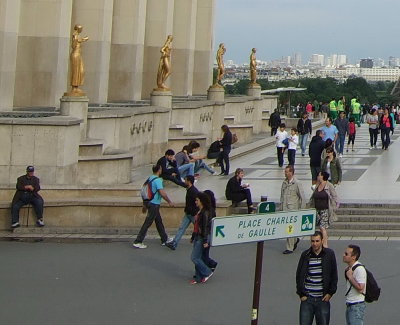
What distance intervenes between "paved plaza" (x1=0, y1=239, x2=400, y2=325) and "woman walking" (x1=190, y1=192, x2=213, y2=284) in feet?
0.80

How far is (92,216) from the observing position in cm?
1811

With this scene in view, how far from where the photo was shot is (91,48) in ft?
104

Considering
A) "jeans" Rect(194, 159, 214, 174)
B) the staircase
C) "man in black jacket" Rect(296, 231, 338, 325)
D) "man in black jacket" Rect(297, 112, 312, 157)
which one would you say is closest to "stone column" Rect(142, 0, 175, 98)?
"man in black jacket" Rect(297, 112, 312, 157)

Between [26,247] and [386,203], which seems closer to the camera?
[26,247]

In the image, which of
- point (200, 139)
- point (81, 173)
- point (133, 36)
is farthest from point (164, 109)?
point (81, 173)

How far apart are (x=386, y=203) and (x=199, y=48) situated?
28732mm

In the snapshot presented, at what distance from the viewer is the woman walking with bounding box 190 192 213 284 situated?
13.8 metres

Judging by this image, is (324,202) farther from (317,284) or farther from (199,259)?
(317,284)

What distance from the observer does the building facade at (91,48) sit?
2634cm

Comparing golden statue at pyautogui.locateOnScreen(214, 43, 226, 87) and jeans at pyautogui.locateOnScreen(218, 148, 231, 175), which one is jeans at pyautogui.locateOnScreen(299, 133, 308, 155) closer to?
jeans at pyautogui.locateOnScreen(218, 148, 231, 175)

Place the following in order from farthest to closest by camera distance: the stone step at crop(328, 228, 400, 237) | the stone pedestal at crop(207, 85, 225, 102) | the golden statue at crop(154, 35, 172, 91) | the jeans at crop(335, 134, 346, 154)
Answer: the stone pedestal at crop(207, 85, 225, 102) < the jeans at crop(335, 134, 346, 154) < the golden statue at crop(154, 35, 172, 91) < the stone step at crop(328, 228, 400, 237)

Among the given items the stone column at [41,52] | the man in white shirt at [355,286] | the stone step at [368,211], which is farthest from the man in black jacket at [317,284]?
the stone column at [41,52]

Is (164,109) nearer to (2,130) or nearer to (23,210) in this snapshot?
(2,130)

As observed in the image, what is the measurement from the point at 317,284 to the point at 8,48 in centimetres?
1727
